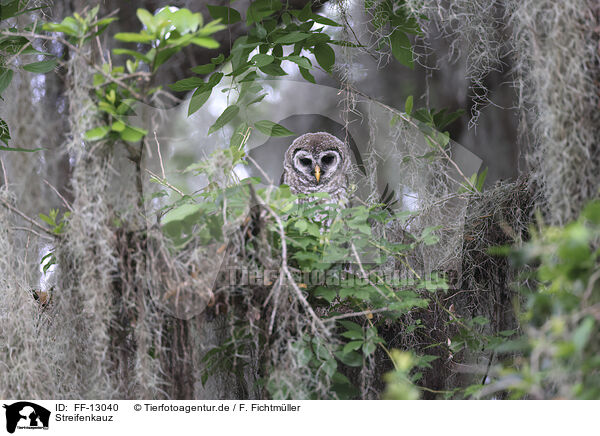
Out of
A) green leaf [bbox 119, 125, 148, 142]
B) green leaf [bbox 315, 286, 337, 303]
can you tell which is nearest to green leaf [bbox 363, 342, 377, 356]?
green leaf [bbox 315, 286, 337, 303]

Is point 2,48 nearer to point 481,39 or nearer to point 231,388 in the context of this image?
point 231,388

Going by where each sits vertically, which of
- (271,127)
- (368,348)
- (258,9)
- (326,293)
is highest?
(258,9)

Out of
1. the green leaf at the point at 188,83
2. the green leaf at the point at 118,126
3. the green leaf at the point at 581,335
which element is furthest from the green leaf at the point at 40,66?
the green leaf at the point at 581,335

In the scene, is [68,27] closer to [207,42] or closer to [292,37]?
[207,42]

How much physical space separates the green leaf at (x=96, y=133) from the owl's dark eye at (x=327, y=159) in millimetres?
1625

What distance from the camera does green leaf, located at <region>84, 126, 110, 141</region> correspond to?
999 mm

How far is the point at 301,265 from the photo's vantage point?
48.6 inches

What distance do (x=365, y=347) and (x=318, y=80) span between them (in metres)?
2.15

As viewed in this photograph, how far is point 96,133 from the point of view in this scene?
1.01 m

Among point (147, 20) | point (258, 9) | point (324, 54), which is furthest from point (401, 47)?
point (147, 20)

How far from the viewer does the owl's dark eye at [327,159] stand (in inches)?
101

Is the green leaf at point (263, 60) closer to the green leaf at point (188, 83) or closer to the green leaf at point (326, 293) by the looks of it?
Answer: the green leaf at point (188, 83)

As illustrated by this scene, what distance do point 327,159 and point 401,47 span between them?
901 mm

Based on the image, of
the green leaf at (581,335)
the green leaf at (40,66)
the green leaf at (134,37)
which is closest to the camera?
the green leaf at (581,335)
